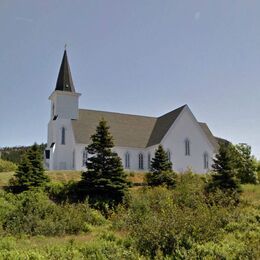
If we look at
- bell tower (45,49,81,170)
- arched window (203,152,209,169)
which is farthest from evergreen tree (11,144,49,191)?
arched window (203,152,209,169)

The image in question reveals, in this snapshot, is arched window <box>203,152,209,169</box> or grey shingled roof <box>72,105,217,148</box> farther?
arched window <box>203,152,209,169</box>

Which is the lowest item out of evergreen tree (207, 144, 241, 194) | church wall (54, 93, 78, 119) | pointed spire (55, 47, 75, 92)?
evergreen tree (207, 144, 241, 194)

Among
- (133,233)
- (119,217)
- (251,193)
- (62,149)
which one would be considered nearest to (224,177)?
(251,193)

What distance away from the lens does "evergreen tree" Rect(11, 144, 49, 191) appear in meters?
26.8

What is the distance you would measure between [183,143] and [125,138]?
264 inches

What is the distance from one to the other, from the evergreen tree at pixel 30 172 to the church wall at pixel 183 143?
17935mm

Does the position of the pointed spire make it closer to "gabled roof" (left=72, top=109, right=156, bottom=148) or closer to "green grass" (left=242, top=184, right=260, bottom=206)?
"gabled roof" (left=72, top=109, right=156, bottom=148)

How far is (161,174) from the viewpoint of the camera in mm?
31984

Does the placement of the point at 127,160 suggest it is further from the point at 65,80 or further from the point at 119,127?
the point at 65,80

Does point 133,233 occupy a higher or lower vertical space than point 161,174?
lower

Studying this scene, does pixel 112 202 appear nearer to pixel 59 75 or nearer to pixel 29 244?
pixel 29 244

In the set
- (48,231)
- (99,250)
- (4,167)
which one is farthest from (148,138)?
(99,250)

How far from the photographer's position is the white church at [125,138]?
143ft

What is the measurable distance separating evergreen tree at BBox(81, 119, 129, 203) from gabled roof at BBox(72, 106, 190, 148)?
12.8 metres
